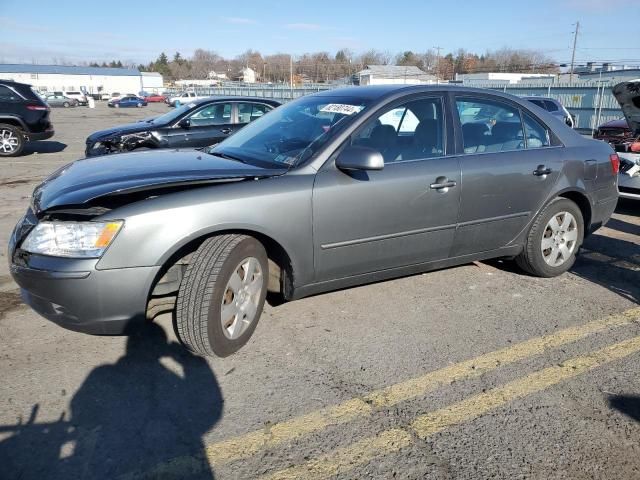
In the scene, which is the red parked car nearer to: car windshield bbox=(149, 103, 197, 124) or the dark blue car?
the dark blue car

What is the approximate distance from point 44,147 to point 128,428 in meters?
15.0

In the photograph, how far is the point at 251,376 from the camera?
2.96 metres

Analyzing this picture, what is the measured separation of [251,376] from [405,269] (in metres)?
1.42

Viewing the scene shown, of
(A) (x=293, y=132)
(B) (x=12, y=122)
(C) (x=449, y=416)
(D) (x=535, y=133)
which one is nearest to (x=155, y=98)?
(B) (x=12, y=122)

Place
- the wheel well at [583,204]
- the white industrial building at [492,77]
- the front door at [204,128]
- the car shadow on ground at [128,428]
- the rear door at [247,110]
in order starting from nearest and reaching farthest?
the car shadow on ground at [128,428] < the wheel well at [583,204] < the front door at [204,128] < the rear door at [247,110] < the white industrial building at [492,77]

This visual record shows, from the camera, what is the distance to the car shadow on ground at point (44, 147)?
559 inches

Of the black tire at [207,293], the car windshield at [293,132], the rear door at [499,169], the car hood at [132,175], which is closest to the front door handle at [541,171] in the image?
the rear door at [499,169]

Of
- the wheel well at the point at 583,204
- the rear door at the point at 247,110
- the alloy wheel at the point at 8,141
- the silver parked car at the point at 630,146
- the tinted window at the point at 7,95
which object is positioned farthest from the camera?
the alloy wheel at the point at 8,141

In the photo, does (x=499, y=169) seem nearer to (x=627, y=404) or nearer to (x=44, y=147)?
(x=627, y=404)

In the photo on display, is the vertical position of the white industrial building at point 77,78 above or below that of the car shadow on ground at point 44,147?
above

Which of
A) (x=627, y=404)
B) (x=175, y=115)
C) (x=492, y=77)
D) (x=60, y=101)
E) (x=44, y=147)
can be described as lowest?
(x=44, y=147)

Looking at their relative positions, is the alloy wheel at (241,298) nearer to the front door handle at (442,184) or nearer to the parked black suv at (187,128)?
the front door handle at (442,184)

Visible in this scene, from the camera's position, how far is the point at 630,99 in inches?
231

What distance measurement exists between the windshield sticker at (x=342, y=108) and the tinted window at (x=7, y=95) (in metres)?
11.6
